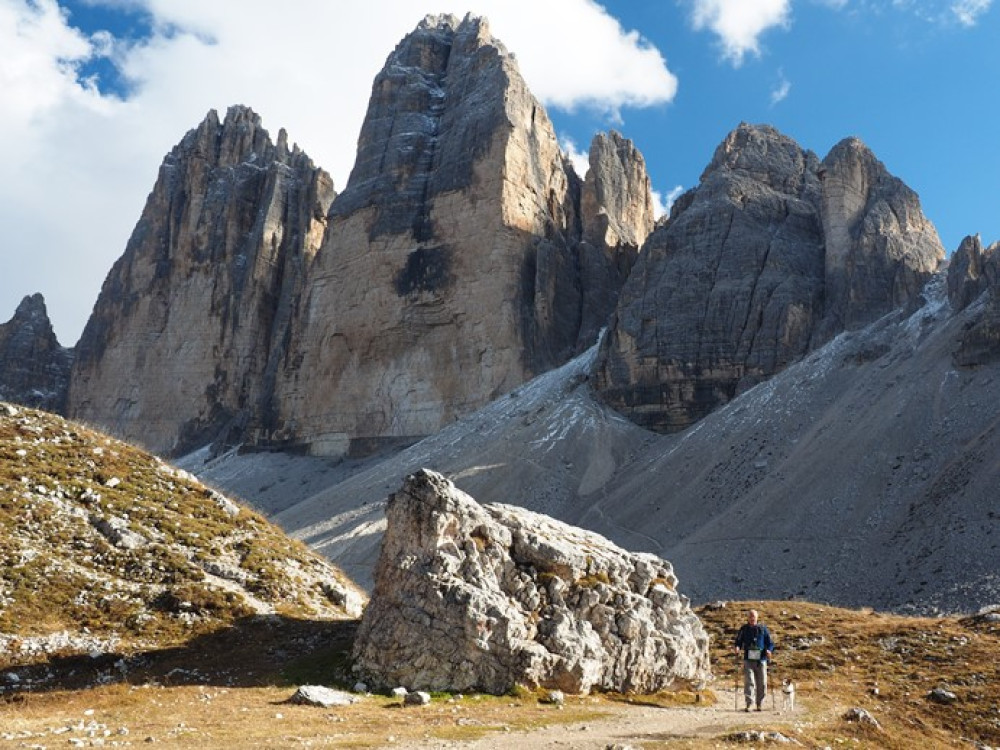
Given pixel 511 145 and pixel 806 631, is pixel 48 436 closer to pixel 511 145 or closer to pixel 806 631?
pixel 806 631

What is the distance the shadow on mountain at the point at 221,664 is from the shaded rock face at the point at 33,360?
119m

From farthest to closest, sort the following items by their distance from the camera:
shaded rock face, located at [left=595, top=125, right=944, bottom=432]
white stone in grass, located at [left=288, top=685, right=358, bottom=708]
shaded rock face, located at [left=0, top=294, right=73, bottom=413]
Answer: shaded rock face, located at [left=0, top=294, right=73, bottom=413]
shaded rock face, located at [left=595, top=125, right=944, bottom=432]
white stone in grass, located at [left=288, top=685, right=358, bottom=708]

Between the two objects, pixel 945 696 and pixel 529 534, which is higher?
pixel 529 534

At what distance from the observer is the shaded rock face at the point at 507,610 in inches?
623

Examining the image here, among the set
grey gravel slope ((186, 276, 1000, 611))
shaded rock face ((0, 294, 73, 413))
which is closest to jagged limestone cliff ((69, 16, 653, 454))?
shaded rock face ((0, 294, 73, 413))

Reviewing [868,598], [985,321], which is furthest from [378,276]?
[868,598]

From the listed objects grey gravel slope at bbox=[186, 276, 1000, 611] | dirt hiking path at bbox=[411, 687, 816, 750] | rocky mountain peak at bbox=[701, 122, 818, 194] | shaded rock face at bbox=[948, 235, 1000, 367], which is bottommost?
dirt hiking path at bbox=[411, 687, 816, 750]

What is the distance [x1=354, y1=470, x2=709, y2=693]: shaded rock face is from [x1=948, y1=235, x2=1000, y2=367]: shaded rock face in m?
45.8

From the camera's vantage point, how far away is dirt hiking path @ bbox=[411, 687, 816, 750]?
12.4m

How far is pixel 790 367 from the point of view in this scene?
71312 millimetres

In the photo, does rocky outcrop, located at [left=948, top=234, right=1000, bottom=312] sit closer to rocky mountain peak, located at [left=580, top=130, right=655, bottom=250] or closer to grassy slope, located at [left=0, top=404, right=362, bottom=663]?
rocky mountain peak, located at [left=580, top=130, right=655, bottom=250]

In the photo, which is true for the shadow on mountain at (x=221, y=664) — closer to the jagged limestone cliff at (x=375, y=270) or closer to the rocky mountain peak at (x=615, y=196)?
the jagged limestone cliff at (x=375, y=270)

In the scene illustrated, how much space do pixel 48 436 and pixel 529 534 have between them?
11163 millimetres

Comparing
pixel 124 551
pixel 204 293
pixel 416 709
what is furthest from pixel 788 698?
pixel 204 293
